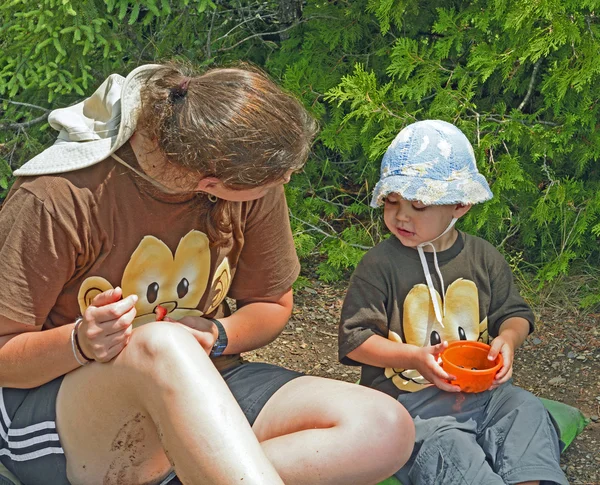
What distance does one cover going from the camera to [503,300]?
271 cm

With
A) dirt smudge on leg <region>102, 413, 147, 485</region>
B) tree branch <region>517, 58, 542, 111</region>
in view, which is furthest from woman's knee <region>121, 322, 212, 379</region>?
tree branch <region>517, 58, 542, 111</region>

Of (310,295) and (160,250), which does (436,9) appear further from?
(160,250)

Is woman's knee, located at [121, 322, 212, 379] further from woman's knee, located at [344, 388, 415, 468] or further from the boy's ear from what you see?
the boy's ear

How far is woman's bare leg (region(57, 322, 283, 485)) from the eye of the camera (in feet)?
6.26

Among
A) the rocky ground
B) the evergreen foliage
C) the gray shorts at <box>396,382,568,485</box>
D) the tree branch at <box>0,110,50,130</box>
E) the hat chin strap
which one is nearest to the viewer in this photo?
the gray shorts at <box>396,382,568,485</box>

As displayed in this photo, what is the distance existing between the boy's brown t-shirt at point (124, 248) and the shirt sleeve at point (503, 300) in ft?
2.19

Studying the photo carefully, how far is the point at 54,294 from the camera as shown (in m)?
2.17

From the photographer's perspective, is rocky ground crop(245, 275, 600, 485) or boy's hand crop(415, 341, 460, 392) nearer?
boy's hand crop(415, 341, 460, 392)

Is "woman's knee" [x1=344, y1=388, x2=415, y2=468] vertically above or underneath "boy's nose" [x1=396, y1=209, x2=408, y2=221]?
underneath

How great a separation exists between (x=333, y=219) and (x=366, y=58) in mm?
815

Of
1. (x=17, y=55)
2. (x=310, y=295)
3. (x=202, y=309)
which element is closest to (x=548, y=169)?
(x=310, y=295)

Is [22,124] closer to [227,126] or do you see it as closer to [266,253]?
[266,253]

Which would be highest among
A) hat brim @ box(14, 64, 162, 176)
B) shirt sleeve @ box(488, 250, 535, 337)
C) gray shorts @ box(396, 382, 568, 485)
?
hat brim @ box(14, 64, 162, 176)

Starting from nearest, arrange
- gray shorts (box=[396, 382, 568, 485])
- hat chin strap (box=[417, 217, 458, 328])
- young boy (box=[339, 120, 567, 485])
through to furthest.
Result: gray shorts (box=[396, 382, 568, 485])
young boy (box=[339, 120, 567, 485])
hat chin strap (box=[417, 217, 458, 328])
